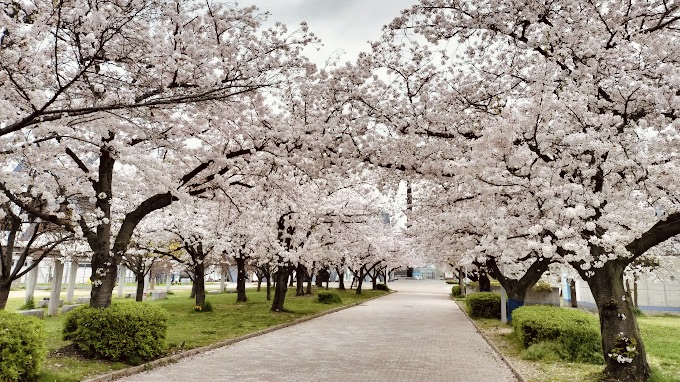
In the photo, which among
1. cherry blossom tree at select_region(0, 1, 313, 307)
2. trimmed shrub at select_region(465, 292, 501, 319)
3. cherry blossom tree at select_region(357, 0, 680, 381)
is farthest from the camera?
trimmed shrub at select_region(465, 292, 501, 319)

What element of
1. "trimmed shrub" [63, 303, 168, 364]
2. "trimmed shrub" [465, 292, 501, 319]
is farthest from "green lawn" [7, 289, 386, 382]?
"trimmed shrub" [465, 292, 501, 319]

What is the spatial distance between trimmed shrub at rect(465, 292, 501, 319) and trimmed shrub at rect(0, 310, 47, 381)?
59.5ft

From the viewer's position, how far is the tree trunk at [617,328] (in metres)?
7.68

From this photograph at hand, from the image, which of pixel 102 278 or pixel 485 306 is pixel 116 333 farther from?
pixel 485 306

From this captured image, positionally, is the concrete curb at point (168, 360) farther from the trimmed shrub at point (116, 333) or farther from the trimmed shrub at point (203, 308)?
the trimmed shrub at point (203, 308)

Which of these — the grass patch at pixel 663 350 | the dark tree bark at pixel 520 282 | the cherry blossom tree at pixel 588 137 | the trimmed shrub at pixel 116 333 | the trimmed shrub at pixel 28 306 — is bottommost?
the trimmed shrub at pixel 28 306

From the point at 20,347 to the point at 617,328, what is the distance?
32.8ft

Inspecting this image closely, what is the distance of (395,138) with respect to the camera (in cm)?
987

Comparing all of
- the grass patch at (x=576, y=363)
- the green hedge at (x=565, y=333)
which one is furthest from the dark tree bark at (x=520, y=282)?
the green hedge at (x=565, y=333)

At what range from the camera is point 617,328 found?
7.92m

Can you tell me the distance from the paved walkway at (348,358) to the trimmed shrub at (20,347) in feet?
5.85

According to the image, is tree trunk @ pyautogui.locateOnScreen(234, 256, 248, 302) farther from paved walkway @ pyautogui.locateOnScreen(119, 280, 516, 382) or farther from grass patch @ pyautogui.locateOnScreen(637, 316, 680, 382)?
grass patch @ pyautogui.locateOnScreen(637, 316, 680, 382)

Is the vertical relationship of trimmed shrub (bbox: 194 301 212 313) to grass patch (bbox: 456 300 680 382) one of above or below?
below

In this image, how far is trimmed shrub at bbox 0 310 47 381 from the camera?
616 centimetres
